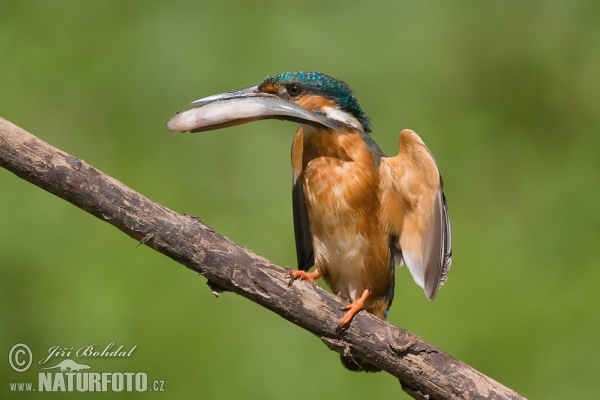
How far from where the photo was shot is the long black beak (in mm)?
2111

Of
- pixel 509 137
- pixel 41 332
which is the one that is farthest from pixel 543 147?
pixel 41 332

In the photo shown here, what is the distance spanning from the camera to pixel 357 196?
2.42m

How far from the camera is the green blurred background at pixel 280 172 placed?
11.7 ft

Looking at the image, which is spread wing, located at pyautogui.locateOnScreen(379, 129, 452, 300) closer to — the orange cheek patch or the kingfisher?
the kingfisher

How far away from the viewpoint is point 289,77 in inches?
95.5

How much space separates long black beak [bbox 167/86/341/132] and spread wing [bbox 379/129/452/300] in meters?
0.30

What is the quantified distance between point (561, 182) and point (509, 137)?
1.15 feet

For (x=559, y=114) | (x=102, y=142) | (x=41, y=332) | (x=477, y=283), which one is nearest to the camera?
(x=41, y=332)

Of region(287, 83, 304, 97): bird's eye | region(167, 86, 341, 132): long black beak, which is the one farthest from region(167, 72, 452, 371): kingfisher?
region(167, 86, 341, 132): long black beak

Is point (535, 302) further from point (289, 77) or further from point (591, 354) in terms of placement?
point (289, 77)

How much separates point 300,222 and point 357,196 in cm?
33
